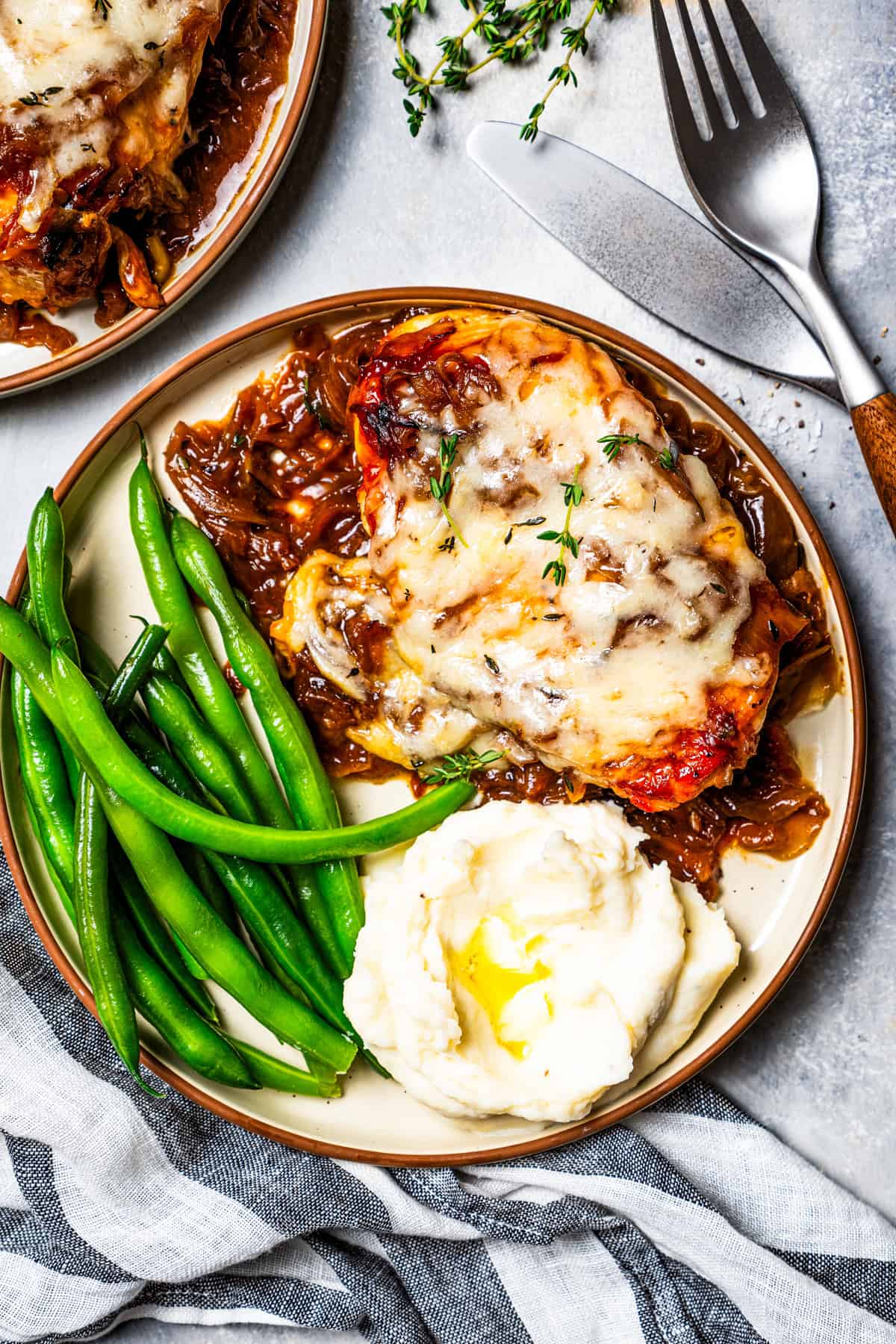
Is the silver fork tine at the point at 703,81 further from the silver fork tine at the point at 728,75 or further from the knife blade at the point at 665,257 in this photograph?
the knife blade at the point at 665,257

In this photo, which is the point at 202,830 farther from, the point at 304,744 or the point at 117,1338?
the point at 117,1338

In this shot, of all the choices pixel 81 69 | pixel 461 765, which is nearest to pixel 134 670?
pixel 461 765

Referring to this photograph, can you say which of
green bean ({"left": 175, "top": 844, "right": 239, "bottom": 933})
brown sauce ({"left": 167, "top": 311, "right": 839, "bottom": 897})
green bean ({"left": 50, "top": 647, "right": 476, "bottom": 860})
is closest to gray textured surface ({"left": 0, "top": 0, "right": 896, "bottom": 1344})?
brown sauce ({"left": 167, "top": 311, "right": 839, "bottom": 897})

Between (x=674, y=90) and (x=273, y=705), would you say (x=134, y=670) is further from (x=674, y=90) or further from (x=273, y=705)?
(x=674, y=90)

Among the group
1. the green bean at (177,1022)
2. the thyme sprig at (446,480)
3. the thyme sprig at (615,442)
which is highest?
the thyme sprig at (446,480)

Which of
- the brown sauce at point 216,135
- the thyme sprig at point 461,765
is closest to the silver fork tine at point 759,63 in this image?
the brown sauce at point 216,135

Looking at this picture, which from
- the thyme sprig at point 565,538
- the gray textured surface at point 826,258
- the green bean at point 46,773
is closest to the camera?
the thyme sprig at point 565,538

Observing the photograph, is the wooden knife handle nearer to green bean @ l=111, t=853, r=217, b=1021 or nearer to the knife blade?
the knife blade

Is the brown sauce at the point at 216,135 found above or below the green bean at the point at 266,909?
above
